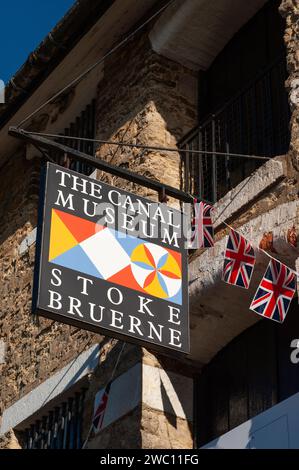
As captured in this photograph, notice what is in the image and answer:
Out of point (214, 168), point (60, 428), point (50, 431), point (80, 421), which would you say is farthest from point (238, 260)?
point (50, 431)

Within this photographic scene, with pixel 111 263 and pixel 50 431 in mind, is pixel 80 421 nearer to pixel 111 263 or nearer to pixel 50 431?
pixel 50 431

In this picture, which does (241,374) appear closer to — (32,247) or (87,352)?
(87,352)

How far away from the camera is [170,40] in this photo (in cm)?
944

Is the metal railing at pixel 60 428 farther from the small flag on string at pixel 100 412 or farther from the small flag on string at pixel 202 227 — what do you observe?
the small flag on string at pixel 202 227

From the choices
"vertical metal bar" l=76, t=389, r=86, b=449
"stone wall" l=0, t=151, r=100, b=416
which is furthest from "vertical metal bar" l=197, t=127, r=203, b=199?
"vertical metal bar" l=76, t=389, r=86, b=449

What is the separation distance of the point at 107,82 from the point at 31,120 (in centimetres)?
117

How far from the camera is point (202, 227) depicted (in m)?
7.77

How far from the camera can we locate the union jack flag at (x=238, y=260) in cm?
738

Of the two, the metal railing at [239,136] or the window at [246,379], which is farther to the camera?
the metal railing at [239,136]

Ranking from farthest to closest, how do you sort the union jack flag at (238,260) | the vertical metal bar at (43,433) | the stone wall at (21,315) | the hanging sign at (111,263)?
the stone wall at (21,315), the vertical metal bar at (43,433), the union jack flag at (238,260), the hanging sign at (111,263)

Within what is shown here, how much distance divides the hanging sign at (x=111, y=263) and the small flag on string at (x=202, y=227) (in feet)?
0.41

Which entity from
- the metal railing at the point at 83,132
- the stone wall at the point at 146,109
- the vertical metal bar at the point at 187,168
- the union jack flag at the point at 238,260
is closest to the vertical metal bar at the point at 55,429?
the stone wall at the point at 146,109

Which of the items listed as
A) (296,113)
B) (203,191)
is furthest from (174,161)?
(296,113)

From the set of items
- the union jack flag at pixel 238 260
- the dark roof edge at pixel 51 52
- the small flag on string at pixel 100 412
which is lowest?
the small flag on string at pixel 100 412
